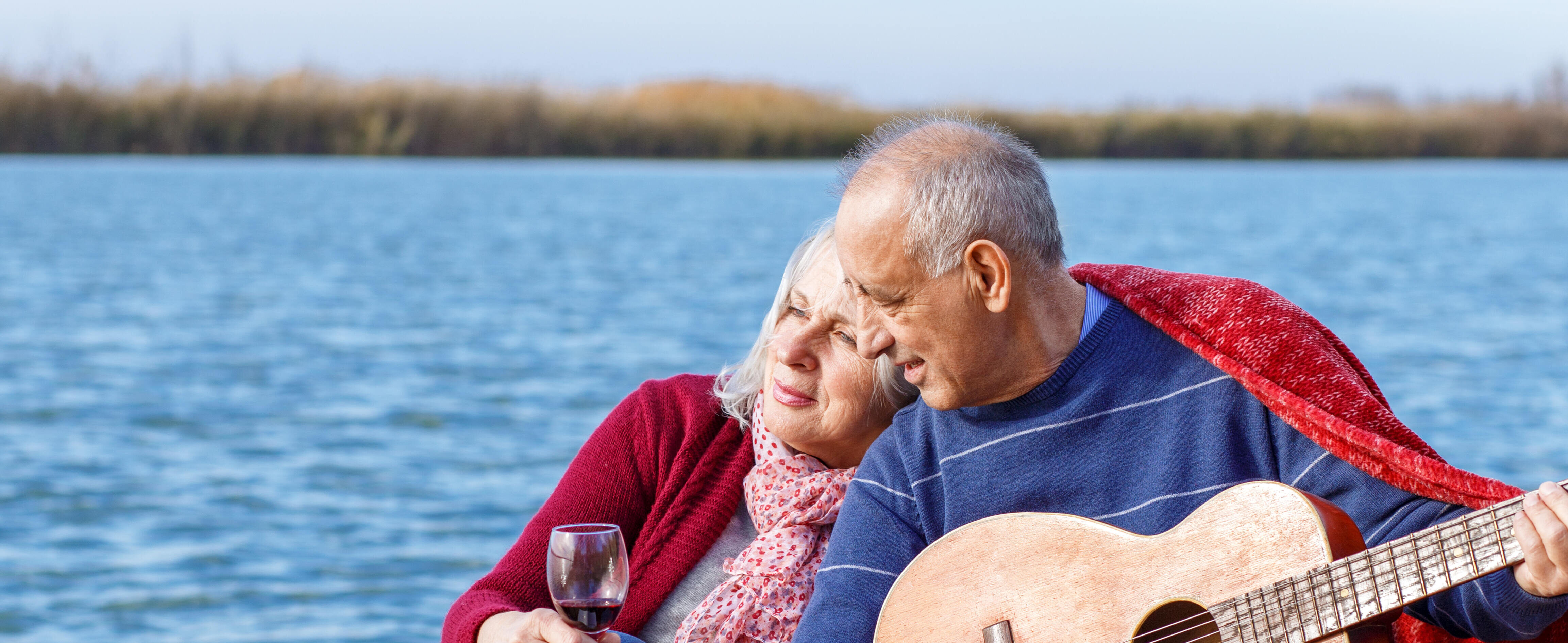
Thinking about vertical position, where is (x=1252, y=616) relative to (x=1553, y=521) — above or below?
below

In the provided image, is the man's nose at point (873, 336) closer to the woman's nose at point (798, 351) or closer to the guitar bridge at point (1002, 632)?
the woman's nose at point (798, 351)

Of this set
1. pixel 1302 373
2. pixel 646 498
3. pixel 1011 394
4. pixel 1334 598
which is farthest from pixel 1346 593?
pixel 646 498

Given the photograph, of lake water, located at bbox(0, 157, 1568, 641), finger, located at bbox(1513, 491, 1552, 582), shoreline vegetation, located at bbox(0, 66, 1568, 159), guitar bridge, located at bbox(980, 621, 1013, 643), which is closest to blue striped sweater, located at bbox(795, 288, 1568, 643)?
guitar bridge, located at bbox(980, 621, 1013, 643)

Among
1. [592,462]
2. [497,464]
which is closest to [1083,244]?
[497,464]

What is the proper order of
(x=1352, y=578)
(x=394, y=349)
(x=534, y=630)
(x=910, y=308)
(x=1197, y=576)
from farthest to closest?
(x=394, y=349)
(x=534, y=630)
(x=910, y=308)
(x=1197, y=576)
(x=1352, y=578)

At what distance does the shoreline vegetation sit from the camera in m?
35.9

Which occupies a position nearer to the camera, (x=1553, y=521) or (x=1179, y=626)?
(x=1553, y=521)

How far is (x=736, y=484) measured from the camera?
2459 mm

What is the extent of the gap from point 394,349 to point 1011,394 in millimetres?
11185

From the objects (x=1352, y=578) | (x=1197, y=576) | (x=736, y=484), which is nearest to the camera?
(x=1352, y=578)

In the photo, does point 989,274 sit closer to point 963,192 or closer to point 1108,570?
point 963,192

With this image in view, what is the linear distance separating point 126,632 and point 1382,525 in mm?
4927

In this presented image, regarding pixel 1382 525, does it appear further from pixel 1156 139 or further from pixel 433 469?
pixel 1156 139

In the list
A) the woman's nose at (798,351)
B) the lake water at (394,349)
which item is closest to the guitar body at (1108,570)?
the woman's nose at (798,351)
